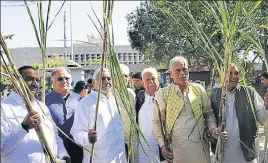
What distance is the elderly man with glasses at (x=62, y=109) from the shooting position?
11.4ft

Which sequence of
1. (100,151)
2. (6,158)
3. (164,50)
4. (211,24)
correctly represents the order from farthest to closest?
1. (164,50)
2. (211,24)
3. (100,151)
4. (6,158)

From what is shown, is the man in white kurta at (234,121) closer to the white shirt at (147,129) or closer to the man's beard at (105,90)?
the white shirt at (147,129)

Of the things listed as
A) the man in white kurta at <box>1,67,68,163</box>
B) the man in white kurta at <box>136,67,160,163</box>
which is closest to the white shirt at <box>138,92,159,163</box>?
the man in white kurta at <box>136,67,160,163</box>

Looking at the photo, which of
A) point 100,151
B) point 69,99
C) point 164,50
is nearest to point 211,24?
point 164,50

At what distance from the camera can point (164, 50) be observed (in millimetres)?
21250

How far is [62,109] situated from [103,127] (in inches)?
24.1

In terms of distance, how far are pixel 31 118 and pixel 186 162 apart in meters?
1.52

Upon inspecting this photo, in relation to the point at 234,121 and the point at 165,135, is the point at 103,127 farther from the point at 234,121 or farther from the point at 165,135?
the point at 234,121

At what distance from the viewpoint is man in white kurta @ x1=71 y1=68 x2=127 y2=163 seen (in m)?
3.14

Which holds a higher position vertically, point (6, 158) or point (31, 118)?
point (31, 118)

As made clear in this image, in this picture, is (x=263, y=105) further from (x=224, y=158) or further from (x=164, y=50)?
(x=164, y=50)

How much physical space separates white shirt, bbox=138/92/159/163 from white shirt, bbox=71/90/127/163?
330 mm

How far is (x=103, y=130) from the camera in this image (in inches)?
125

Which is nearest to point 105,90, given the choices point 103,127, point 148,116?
point 103,127
